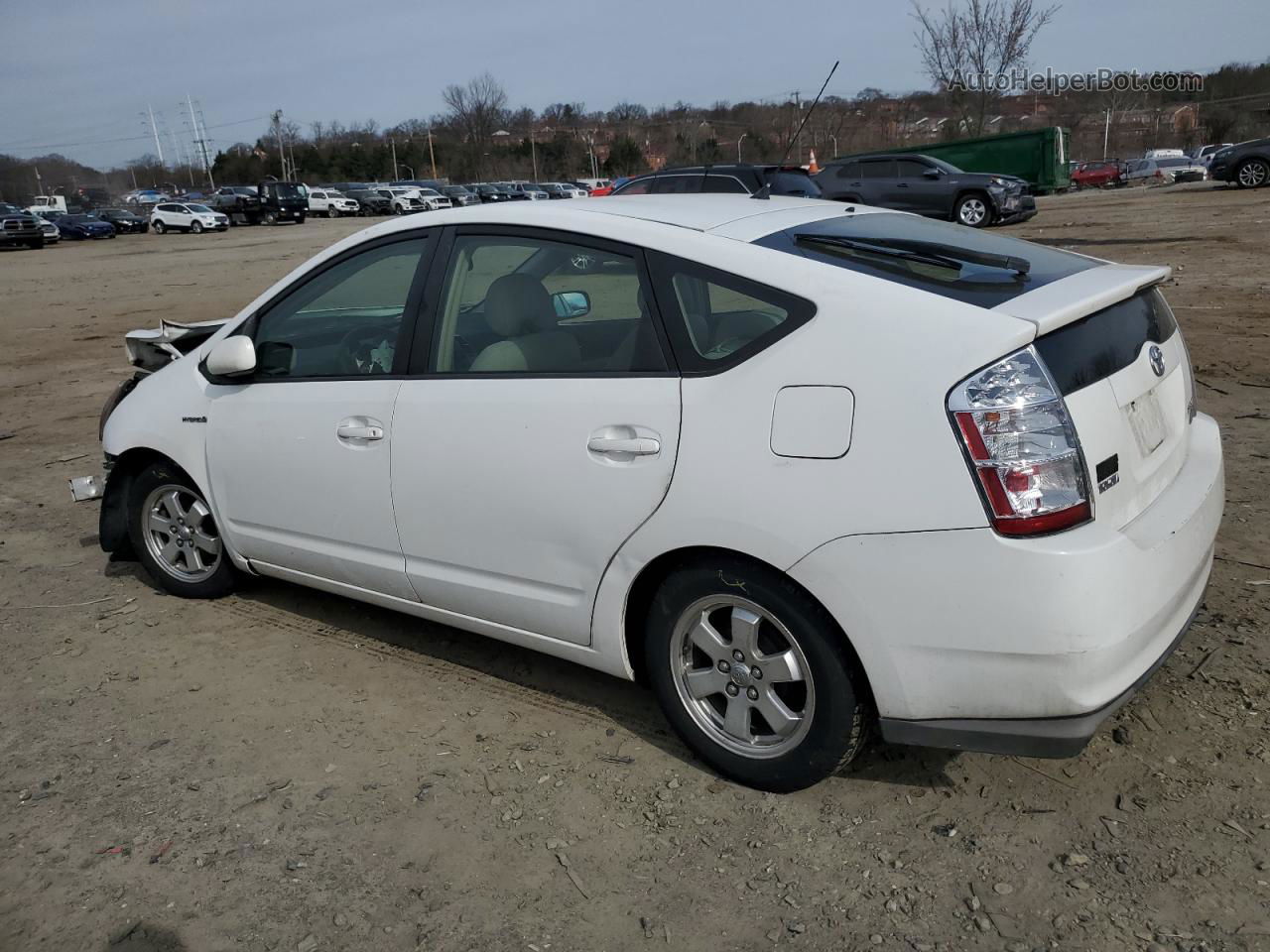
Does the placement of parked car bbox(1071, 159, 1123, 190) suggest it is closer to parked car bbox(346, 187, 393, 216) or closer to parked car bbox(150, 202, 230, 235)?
parked car bbox(346, 187, 393, 216)

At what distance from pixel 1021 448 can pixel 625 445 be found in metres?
1.04

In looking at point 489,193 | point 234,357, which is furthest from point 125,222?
point 234,357

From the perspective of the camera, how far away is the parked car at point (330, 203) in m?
56.9

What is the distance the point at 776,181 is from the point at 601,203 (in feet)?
42.4

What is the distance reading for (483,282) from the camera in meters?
3.52

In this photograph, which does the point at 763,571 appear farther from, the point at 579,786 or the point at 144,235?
the point at 144,235

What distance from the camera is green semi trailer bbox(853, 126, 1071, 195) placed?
29.7m

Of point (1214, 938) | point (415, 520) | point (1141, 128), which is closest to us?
point (1214, 938)

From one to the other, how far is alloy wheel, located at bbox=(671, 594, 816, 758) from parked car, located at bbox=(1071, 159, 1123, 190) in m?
54.6

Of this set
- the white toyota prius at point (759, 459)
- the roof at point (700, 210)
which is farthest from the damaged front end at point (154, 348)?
the roof at point (700, 210)

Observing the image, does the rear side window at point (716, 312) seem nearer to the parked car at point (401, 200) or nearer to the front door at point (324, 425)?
the front door at point (324, 425)

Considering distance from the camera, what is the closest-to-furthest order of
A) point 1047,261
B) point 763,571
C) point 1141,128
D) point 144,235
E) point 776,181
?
point 763,571, point 1047,261, point 776,181, point 144,235, point 1141,128

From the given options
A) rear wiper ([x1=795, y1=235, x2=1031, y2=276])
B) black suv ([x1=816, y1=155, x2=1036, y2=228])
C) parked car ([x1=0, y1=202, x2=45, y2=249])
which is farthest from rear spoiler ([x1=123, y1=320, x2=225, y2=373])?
parked car ([x1=0, y1=202, x2=45, y2=249])

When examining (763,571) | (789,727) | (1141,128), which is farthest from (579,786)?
(1141,128)
